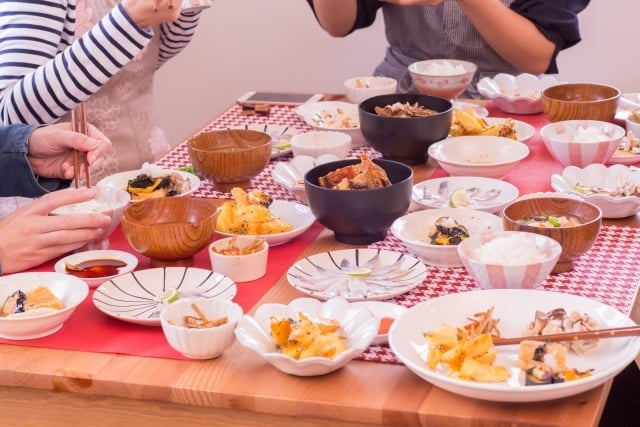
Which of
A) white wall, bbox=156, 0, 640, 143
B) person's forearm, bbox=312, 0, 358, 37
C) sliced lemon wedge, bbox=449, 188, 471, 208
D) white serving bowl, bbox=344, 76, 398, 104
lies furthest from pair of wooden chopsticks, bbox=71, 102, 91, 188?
white wall, bbox=156, 0, 640, 143

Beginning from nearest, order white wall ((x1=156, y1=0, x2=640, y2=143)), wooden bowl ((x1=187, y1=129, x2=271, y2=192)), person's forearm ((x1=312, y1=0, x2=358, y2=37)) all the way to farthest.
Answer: wooden bowl ((x1=187, y1=129, x2=271, y2=192)), person's forearm ((x1=312, y1=0, x2=358, y2=37)), white wall ((x1=156, y1=0, x2=640, y2=143))

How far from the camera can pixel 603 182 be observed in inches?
73.1

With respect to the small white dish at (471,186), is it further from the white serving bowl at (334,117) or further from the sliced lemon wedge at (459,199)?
the white serving bowl at (334,117)

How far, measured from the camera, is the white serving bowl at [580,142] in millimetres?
1957

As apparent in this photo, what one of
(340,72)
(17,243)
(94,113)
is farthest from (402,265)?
(340,72)

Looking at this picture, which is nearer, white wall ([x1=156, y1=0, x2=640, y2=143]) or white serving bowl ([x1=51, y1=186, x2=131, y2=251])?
white serving bowl ([x1=51, y1=186, x2=131, y2=251])

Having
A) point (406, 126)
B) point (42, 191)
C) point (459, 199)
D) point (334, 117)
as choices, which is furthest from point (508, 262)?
point (334, 117)

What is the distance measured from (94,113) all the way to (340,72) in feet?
5.84

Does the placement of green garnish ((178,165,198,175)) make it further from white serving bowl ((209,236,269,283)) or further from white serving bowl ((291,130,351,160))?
white serving bowl ((209,236,269,283))

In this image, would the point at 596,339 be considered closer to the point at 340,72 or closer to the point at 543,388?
the point at 543,388

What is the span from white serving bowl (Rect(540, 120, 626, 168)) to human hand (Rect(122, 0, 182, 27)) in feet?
2.64

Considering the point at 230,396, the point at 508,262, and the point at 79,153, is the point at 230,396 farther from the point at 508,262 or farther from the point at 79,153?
the point at 79,153

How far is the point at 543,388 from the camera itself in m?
1.10

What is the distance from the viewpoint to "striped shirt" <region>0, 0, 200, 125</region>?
2.00 metres
